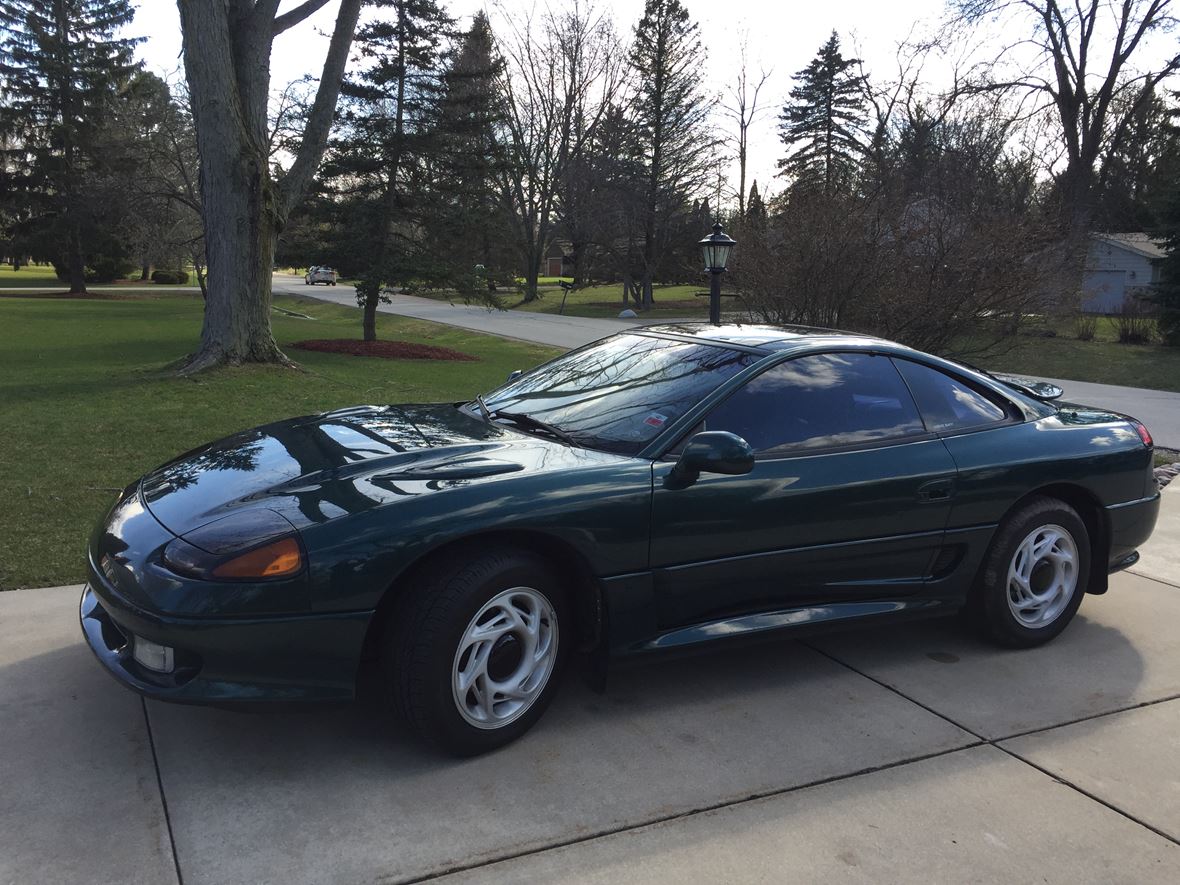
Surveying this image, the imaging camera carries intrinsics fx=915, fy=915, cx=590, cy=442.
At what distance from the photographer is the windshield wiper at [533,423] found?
3.73 m

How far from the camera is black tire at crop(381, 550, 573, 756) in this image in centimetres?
293

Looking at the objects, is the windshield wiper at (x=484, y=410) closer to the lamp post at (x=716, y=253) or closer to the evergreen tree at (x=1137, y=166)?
the lamp post at (x=716, y=253)

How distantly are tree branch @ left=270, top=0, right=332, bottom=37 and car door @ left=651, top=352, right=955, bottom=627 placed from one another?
1064 cm

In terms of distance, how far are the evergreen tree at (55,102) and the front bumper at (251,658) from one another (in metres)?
40.9

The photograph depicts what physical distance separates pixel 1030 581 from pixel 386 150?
1901 centimetres

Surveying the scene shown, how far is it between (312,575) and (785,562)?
70.9 inches

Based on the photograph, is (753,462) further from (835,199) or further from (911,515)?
(835,199)

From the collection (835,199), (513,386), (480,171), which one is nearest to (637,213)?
(480,171)

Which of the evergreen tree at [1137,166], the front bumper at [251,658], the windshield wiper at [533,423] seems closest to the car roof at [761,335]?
the windshield wiper at [533,423]

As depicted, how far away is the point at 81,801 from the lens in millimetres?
2799

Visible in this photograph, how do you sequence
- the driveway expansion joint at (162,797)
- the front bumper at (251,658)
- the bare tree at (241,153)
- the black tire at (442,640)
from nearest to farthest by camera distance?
the driveway expansion joint at (162,797), the front bumper at (251,658), the black tire at (442,640), the bare tree at (241,153)

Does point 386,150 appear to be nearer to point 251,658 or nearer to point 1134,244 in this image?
point 251,658

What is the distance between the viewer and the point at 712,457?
325 cm

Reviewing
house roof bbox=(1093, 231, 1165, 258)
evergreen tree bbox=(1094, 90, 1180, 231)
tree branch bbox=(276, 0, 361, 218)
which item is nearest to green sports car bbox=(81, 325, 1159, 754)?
tree branch bbox=(276, 0, 361, 218)
